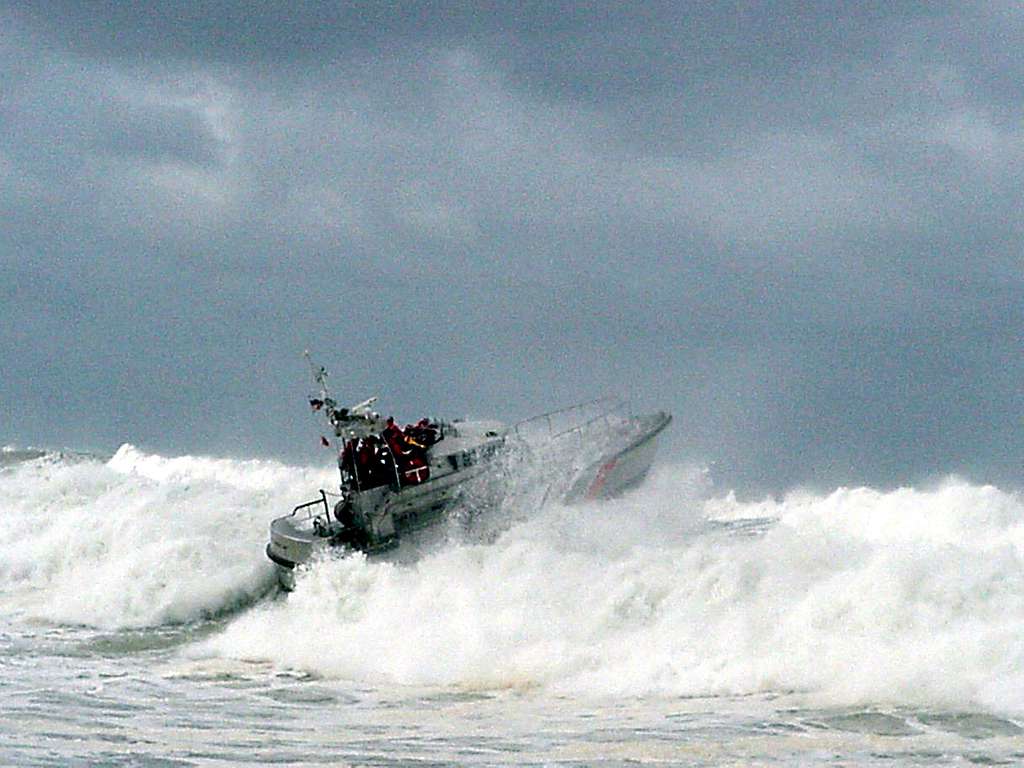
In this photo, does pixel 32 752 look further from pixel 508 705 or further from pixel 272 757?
pixel 508 705

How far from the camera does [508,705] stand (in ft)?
50.1

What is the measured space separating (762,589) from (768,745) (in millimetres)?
4817

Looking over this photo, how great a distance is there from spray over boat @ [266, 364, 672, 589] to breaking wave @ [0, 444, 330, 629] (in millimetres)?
2685

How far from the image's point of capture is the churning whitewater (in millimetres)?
14836

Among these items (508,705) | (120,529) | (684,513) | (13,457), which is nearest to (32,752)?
(508,705)

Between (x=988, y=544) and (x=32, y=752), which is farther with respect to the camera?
(x=988, y=544)

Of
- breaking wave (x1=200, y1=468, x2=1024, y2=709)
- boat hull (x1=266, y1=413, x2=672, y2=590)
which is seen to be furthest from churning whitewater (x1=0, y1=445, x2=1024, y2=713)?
boat hull (x1=266, y1=413, x2=672, y2=590)

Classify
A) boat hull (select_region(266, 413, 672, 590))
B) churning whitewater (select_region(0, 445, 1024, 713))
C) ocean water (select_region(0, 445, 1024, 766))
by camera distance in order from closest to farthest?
ocean water (select_region(0, 445, 1024, 766)), churning whitewater (select_region(0, 445, 1024, 713)), boat hull (select_region(266, 413, 672, 590))

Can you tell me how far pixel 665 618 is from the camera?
1727cm

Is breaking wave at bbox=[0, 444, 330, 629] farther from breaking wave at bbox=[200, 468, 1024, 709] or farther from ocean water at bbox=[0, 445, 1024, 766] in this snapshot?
breaking wave at bbox=[200, 468, 1024, 709]

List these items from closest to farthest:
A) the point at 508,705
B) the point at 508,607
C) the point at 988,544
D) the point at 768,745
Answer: the point at 768,745 → the point at 508,705 → the point at 508,607 → the point at 988,544

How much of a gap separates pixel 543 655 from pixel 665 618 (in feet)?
6.00

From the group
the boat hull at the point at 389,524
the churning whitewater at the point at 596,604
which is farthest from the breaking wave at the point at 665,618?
the boat hull at the point at 389,524

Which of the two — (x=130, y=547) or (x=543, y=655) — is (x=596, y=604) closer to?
(x=543, y=655)
